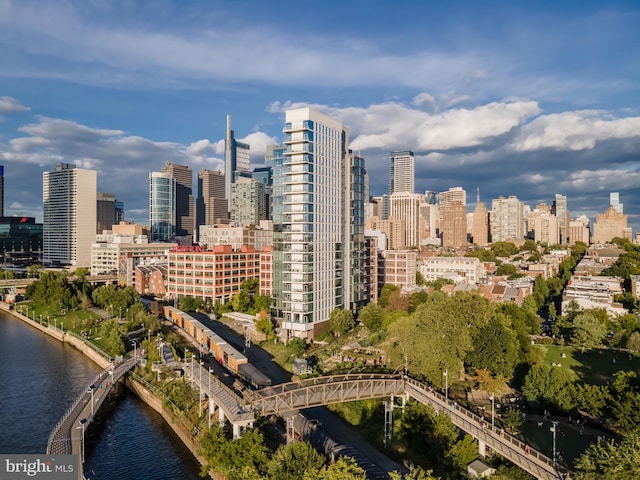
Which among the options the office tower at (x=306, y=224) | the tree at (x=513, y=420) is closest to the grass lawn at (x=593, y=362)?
the tree at (x=513, y=420)

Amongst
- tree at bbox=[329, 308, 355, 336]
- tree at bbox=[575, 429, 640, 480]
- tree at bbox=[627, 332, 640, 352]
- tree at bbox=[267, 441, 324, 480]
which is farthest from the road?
tree at bbox=[627, 332, 640, 352]

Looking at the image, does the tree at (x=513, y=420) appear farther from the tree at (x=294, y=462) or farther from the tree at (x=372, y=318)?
the tree at (x=372, y=318)

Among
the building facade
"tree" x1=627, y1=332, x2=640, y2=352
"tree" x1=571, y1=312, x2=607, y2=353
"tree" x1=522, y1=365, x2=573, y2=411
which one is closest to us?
"tree" x1=522, y1=365, x2=573, y2=411

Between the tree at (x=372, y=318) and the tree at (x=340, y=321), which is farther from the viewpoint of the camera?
the tree at (x=340, y=321)

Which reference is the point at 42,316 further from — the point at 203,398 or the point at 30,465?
the point at 30,465

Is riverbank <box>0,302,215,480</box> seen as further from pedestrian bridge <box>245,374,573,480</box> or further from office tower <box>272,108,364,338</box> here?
office tower <box>272,108,364,338</box>
